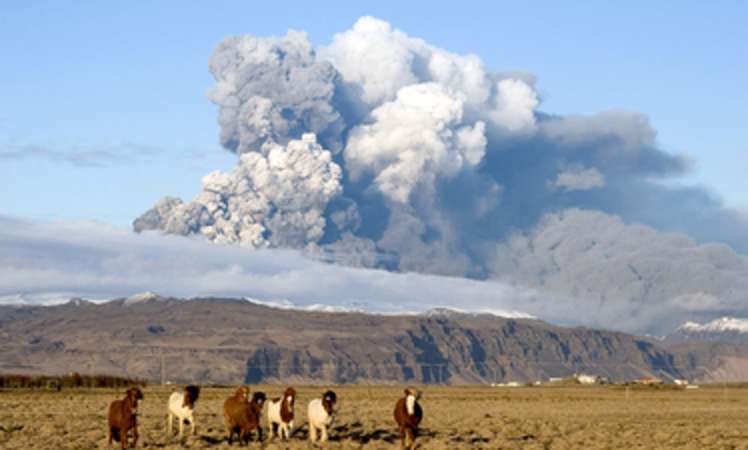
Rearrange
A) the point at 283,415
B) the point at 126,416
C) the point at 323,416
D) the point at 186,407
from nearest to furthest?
1. the point at 126,416
2. the point at 323,416
3. the point at 186,407
4. the point at 283,415

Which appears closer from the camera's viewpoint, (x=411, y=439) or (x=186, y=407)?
(x=411, y=439)

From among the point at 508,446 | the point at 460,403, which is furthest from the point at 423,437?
the point at 460,403

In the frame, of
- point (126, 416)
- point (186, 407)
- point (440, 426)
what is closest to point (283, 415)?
point (186, 407)

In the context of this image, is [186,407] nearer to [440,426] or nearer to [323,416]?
[323,416]

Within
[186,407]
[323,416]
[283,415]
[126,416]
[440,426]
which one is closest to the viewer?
[126,416]

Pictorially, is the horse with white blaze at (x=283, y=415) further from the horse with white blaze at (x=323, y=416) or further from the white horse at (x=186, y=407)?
the white horse at (x=186, y=407)

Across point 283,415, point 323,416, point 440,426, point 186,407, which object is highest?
point 186,407

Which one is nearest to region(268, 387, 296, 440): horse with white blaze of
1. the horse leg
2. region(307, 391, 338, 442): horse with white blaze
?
region(307, 391, 338, 442): horse with white blaze

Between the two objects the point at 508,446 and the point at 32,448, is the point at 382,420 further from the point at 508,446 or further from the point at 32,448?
the point at 32,448

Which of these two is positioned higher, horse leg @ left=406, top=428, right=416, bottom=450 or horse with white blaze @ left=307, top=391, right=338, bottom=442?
horse with white blaze @ left=307, top=391, right=338, bottom=442

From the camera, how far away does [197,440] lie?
39250 millimetres

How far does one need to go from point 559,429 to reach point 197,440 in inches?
550

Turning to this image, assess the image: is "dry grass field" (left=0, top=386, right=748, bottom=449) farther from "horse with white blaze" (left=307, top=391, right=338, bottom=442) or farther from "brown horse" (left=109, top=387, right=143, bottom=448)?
"brown horse" (left=109, top=387, right=143, bottom=448)

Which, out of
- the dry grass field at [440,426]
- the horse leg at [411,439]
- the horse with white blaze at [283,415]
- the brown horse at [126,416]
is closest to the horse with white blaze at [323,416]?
the dry grass field at [440,426]
